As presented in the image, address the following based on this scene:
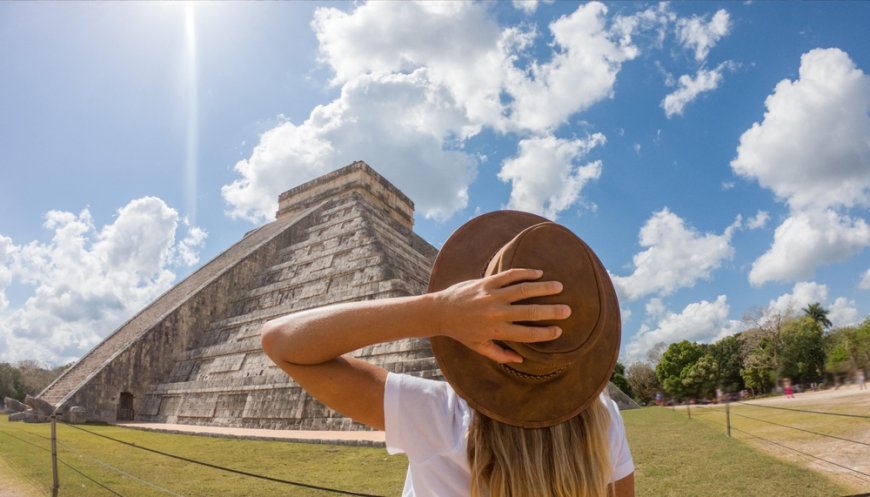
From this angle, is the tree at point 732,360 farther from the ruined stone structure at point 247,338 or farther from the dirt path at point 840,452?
the ruined stone structure at point 247,338

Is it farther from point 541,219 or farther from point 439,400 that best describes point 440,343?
point 541,219

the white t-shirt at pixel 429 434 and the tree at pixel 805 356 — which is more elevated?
the white t-shirt at pixel 429 434

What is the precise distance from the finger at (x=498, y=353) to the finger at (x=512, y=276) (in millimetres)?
140

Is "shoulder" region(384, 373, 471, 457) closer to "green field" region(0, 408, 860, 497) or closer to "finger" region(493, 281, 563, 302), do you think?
"finger" region(493, 281, 563, 302)

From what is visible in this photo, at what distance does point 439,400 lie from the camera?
1.33 metres

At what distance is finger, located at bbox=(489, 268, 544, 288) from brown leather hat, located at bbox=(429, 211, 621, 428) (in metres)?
0.06

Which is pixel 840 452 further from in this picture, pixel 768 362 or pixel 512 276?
pixel 512 276

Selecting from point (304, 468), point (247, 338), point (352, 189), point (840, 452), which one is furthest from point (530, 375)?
Answer: point (352, 189)

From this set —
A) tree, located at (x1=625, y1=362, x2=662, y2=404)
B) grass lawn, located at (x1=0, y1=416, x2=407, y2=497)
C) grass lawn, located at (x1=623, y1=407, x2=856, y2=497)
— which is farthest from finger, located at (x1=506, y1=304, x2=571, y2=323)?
tree, located at (x1=625, y1=362, x2=662, y2=404)

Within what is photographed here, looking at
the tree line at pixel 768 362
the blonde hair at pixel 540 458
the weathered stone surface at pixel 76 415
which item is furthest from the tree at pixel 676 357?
the blonde hair at pixel 540 458

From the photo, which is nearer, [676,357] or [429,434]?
[429,434]

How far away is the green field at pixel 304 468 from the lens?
18.4 feet

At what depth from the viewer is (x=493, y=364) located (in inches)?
48.1

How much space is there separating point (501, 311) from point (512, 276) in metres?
0.08
